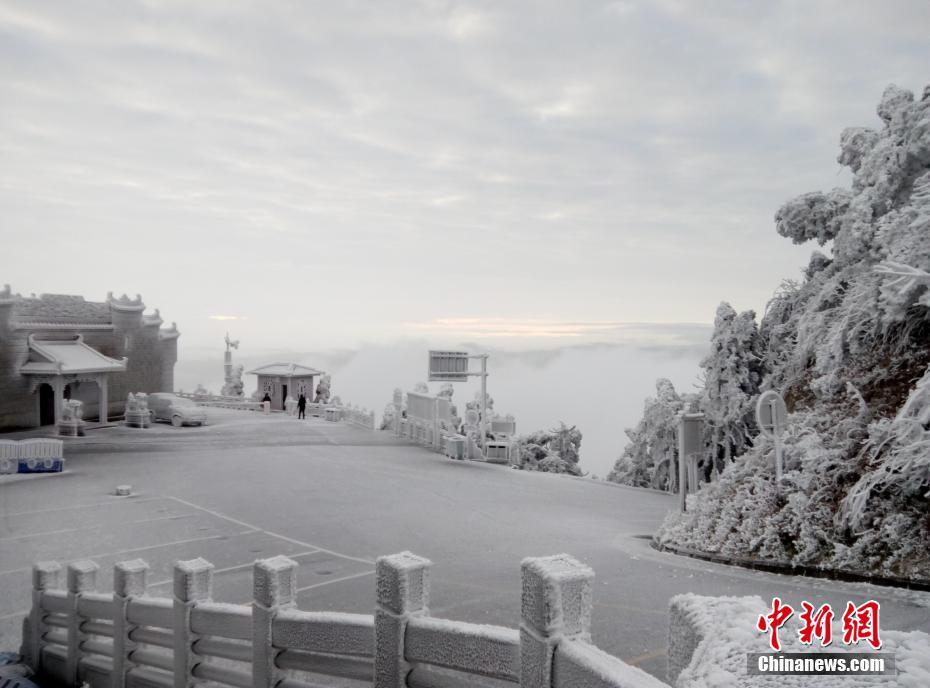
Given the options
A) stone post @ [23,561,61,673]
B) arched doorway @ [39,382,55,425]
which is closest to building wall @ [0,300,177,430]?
arched doorway @ [39,382,55,425]

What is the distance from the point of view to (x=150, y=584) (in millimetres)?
11359

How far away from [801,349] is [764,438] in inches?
140

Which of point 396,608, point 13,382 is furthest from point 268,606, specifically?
point 13,382

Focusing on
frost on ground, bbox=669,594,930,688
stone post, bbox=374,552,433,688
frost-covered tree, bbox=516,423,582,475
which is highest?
frost on ground, bbox=669,594,930,688

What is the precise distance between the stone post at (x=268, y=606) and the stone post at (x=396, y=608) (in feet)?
4.22

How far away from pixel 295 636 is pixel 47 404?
37.2m

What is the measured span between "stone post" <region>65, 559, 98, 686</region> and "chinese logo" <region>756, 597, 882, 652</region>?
27.3 feet

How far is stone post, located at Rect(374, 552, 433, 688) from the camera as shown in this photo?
5.16 m

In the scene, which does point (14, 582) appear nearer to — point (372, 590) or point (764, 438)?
point (372, 590)

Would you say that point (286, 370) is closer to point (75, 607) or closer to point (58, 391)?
point (58, 391)

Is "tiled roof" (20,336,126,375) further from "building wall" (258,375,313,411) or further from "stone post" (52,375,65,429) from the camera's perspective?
"building wall" (258,375,313,411)

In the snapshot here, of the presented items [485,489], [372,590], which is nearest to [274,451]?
[485,489]

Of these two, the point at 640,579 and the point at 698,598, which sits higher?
the point at 698,598

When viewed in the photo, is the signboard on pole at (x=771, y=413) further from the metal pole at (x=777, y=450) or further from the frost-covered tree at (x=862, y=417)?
the frost-covered tree at (x=862, y=417)
